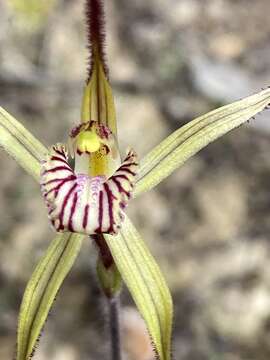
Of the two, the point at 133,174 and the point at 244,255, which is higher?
the point at 244,255

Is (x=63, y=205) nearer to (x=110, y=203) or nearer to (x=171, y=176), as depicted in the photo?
(x=110, y=203)

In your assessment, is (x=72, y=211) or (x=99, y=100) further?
(x=99, y=100)

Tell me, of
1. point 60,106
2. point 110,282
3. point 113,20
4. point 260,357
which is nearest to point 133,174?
point 110,282

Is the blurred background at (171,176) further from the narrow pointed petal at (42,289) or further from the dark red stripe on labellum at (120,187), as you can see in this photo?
the dark red stripe on labellum at (120,187)

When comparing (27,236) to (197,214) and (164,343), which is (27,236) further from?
(164,343)

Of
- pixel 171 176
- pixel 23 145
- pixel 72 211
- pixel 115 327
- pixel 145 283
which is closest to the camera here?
pixel 72 211

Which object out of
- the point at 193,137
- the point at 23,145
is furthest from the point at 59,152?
the point at 193,137

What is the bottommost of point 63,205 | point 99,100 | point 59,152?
point 63,205
